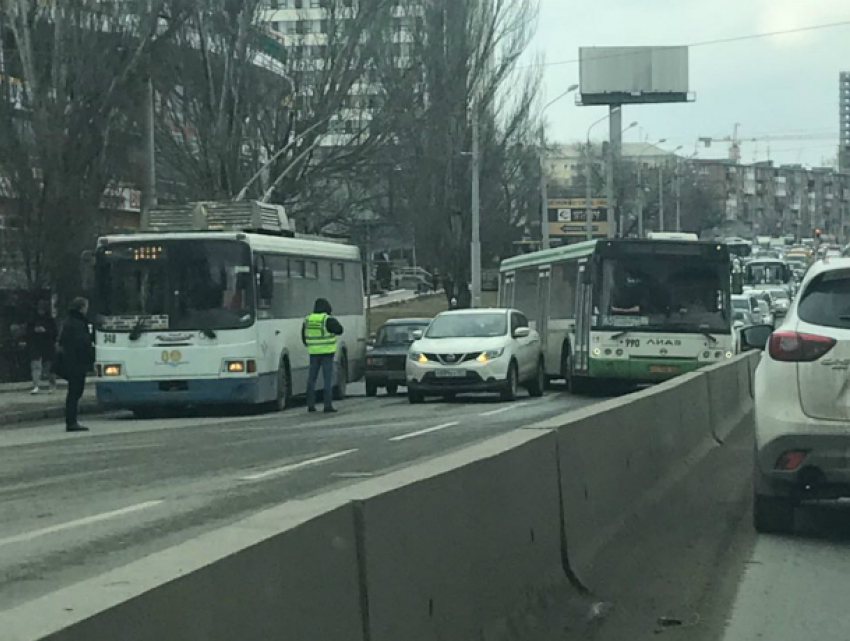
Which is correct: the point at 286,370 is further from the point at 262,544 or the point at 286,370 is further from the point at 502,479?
the point at 262,544

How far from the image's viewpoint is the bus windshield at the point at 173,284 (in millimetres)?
23969

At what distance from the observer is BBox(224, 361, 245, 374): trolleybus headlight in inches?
935

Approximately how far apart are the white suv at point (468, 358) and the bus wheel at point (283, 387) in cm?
210

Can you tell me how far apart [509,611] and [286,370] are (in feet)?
62.9

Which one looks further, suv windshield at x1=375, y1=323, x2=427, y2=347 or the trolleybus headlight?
suv windshield at x1=375, y1=323, x2=427, y2=347

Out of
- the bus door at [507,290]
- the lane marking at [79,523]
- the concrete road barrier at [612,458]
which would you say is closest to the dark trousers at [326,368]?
the concrete road barrier at [612,458]

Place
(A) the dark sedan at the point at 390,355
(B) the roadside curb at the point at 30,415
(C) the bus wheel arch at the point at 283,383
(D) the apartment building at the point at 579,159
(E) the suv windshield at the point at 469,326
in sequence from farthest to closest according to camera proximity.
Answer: (D) the apartment building at the point at 579,159 < (A) the dark sedan at the point at 390,355 < (E) the suv windshield at the point at 469,326 < (C) the bus wheel arch at the point at 283,383 < (B) the roadside curb at the point at 30,415

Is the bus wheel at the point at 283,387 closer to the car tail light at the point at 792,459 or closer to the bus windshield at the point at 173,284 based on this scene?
the bus windshield at the point at 173,284

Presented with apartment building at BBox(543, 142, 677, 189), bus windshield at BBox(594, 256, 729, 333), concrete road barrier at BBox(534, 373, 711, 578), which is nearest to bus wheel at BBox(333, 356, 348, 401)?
bus windshield at BBox(594, 256, 729, 333)

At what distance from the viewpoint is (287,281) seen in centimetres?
2612

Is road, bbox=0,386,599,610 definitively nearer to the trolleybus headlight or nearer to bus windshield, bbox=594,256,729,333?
the trolleybus headlight

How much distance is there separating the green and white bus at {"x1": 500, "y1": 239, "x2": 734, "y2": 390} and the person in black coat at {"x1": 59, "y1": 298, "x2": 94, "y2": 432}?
34.6 feet

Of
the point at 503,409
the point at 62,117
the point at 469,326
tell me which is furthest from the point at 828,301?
the point at 62,117

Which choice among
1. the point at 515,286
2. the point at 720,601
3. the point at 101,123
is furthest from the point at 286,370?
the point at 720,601
